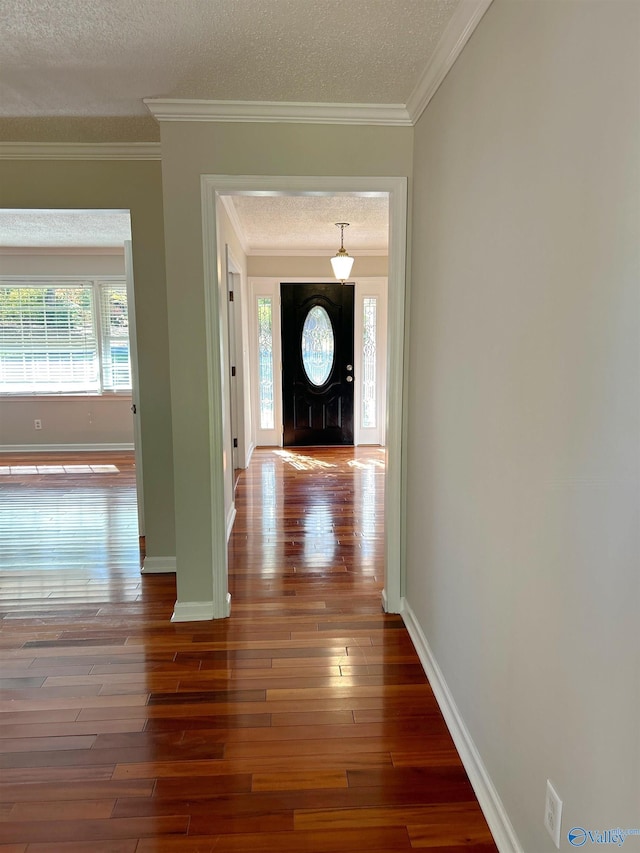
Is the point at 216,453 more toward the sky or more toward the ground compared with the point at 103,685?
more toward the sky

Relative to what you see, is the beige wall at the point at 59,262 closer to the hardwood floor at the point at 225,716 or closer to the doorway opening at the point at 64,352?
the doorway opening at the point at 64,352

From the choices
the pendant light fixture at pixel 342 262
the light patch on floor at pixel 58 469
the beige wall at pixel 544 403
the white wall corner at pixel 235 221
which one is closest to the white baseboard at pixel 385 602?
the beige wall at pixel 544 403

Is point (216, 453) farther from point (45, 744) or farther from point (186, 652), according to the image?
point (45, 744)

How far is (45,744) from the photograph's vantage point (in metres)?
1.98

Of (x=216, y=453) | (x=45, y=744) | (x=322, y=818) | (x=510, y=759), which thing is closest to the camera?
(x=510, y=759)

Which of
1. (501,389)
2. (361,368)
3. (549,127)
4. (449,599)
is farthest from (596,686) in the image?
(361,368)

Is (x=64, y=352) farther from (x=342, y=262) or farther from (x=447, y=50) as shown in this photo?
(x=447, y=50)

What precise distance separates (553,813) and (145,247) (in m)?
3.23

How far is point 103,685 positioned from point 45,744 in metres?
0.35

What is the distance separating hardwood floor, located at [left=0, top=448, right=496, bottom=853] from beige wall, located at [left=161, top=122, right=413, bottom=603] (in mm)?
1049

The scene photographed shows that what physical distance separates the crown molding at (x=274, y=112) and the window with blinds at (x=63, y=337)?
16.2 ft

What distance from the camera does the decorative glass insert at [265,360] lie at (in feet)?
22.5

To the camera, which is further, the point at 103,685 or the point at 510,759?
the point at 103,685

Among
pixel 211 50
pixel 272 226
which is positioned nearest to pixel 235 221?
pixel 272 226
